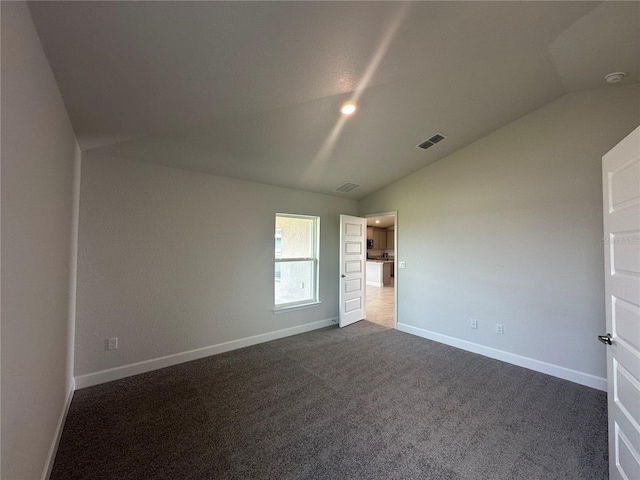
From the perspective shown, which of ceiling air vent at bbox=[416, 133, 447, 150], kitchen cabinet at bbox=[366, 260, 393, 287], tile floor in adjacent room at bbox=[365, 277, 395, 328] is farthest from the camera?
kitchen cabinet at bbox=[366, 260, 393, 287]

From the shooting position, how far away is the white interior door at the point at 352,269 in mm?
4695

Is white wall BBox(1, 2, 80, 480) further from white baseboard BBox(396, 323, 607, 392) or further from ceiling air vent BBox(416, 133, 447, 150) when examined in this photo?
white baseboard BBox(396, 323, 607, 392)

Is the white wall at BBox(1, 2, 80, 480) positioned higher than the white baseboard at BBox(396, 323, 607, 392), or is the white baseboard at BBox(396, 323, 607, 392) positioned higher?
the white wall at BBox(1, 2, 80, 480)

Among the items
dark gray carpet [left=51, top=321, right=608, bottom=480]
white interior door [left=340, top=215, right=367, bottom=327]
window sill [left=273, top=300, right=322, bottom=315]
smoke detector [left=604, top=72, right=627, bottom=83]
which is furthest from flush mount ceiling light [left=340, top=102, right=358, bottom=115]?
window sill [left=273, top=300, right=322, bottom=315]

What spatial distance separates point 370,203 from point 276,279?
7.52 ft

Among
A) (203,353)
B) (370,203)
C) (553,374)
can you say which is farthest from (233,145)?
(553,374)

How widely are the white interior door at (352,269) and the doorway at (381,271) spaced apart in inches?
14.6

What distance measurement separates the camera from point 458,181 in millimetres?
3779

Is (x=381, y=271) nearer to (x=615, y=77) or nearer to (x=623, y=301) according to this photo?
(x=615, y=77)

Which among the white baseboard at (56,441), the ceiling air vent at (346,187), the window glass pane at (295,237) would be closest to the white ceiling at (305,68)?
the ceiling air vent at (346,187)

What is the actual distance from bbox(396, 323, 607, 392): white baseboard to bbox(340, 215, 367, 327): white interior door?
1.11m

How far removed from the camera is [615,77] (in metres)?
2.48

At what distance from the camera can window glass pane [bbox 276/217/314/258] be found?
14.1 feet

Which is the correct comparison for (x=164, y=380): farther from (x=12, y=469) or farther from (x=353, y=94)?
(x=353, y=94)
